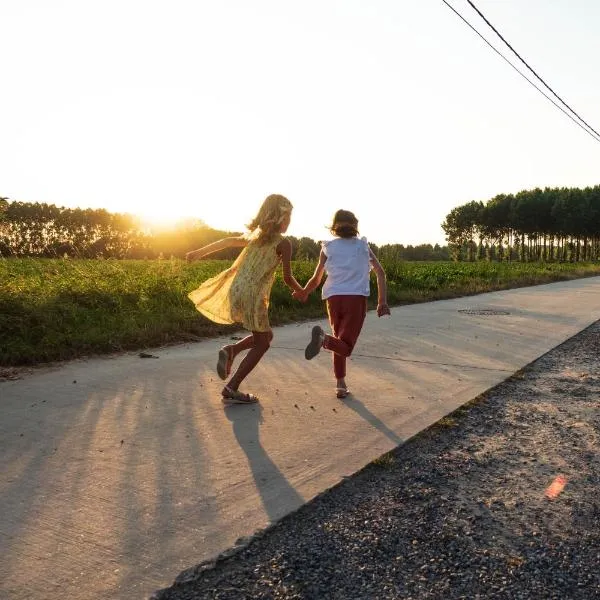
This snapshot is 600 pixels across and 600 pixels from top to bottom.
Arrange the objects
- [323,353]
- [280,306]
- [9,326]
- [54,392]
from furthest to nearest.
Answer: [280,306]
[323,353]
[9,326]
[54,392]

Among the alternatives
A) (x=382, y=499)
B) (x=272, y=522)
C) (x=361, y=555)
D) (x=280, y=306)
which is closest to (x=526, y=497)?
(x=382, y=499)

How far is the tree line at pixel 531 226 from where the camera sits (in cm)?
7144

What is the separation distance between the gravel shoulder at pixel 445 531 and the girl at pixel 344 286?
40.3 inches

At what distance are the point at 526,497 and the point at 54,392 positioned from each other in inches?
135

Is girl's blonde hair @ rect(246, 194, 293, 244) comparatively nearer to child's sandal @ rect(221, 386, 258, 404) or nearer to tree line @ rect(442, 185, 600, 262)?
child's sandal @ rect(221, 386, 258, 404)

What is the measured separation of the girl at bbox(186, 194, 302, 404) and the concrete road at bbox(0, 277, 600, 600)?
11.7 inches

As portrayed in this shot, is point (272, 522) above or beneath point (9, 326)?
beneath

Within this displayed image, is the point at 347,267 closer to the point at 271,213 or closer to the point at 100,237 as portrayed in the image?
the point at 271,213

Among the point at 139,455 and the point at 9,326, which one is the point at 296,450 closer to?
the point at 139,455

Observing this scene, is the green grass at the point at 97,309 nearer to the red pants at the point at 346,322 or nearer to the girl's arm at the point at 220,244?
the girl's arm at the point at 220,244

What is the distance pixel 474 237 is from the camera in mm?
88688

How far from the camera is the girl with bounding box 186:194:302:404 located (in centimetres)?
447

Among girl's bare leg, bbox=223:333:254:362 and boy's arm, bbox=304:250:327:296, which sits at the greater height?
boy's arm, bbox=304:250:327:296

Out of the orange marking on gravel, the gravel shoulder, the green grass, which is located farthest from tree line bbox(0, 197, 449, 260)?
the orange marking on gravel
